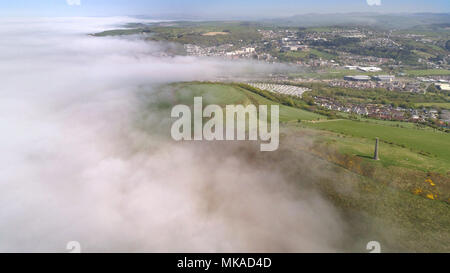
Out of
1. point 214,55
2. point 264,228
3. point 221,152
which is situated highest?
point 214,55

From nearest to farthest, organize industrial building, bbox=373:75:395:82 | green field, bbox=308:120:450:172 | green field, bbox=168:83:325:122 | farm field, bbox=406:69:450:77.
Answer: green field, bbox=308:120:450:172 < green field, bbox=168:83:325:122 < industrial building, bbox=373:75:395:82 < farm field, bbox=406:69:450:77

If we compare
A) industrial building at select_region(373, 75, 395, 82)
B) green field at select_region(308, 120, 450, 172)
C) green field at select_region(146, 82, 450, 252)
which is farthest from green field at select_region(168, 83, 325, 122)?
industrial building at select_region(373, 75, 395, 82)

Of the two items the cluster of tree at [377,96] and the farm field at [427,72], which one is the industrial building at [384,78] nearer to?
the farm field at [427,72]

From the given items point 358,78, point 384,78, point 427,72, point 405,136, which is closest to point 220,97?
point 405,136

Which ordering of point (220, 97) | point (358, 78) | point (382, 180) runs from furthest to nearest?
point (358, 78), point (220, 97), point (382, 180)

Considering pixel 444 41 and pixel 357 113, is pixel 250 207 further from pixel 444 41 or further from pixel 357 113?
pixel 444 41

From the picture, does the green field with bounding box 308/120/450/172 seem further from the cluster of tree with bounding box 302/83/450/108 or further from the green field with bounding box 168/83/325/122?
the cluster of tree with bounding box 302/83/450/108

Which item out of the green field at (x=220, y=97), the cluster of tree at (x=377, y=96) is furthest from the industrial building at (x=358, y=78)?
the green field at (x=220, y=97)

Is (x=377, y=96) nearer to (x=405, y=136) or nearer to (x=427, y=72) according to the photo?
(x=405, y=136)

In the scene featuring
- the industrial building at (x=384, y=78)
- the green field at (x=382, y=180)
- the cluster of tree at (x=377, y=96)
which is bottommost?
the green field at (x=382, y=180)

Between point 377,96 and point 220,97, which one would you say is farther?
point 377,96

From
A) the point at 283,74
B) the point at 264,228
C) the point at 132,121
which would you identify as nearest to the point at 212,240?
the point at 264,228
